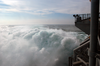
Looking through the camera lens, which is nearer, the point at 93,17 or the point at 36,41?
the point at 93,17

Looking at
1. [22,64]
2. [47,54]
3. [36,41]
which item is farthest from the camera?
[36,41]

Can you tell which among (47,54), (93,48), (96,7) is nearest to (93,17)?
(96,7)

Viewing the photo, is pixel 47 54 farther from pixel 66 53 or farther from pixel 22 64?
pixel 22 64

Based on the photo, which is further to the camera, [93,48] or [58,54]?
[58,54]

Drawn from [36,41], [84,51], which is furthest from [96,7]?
[36,41]

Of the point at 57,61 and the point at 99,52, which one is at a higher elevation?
the point at 99,52

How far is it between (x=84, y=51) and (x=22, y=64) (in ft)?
78.6

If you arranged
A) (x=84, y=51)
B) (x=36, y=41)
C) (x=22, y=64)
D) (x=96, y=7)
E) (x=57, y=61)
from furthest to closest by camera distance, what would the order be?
(x=36, y=41) → (x=22, y=64) → (x=57, y=61) → (x=84, y=51) → (x=96, y=7)

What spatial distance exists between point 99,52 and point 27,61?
26641 mm

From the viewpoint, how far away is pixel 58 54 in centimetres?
2789

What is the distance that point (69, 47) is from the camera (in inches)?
1202

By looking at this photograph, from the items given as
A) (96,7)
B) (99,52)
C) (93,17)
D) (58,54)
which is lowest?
(58,54)

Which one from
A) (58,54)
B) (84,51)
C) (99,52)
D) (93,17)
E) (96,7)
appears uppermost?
(96,7)

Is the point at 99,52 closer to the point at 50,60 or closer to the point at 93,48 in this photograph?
the point at 93,48
